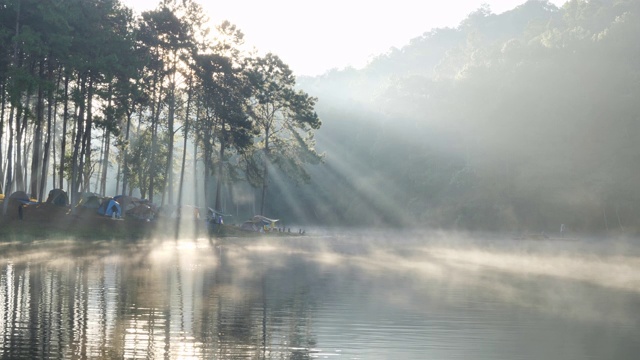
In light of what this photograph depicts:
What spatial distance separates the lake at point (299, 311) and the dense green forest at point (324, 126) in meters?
24.7

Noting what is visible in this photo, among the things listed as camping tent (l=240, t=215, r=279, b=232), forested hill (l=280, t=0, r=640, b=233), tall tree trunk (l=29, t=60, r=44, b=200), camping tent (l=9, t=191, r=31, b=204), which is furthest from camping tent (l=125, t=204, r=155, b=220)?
forested hill (l=280, t=0, r=640, b=233)

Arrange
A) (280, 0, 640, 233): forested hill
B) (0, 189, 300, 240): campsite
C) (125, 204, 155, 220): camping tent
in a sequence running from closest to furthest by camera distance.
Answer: (0, 189, 300, 240): campsite, (125, 204, 155, 220): camping tent, (280, 0, 640, 233): forested hill

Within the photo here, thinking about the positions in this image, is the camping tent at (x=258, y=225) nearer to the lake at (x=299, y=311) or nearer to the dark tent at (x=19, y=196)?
the dark tent at (x=19, y=196)

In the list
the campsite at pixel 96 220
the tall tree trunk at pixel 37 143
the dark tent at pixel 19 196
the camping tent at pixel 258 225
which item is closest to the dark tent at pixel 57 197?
the campsite at pixel 96 220

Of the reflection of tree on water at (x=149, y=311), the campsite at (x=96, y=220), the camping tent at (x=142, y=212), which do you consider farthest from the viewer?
the camping tent at (x=142, y=212)

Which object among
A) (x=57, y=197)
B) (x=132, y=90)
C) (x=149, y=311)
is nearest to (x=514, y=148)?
(x=132, y=90)

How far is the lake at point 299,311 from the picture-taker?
16375mm

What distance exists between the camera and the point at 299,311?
74.7 feet

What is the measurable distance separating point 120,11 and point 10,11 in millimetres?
13715

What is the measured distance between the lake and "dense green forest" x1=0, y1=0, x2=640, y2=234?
24685 millimetres

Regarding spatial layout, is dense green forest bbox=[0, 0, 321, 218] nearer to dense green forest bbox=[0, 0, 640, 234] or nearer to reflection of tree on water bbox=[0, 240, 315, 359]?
dense green forest bbox=[0, 0, 640, 234]

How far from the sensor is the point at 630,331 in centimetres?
2070

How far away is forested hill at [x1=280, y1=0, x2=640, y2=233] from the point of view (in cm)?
12700

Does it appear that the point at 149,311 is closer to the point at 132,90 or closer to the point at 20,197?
the point at 20,197
